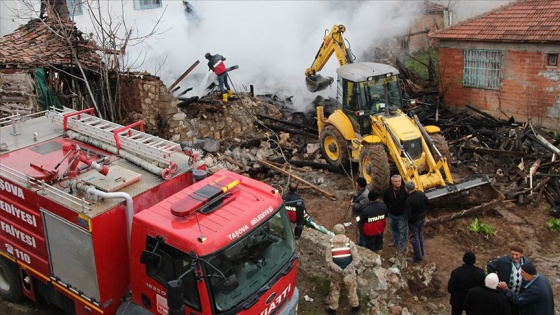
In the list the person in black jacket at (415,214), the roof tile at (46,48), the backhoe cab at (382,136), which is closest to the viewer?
the person in black jacket at (415,214)

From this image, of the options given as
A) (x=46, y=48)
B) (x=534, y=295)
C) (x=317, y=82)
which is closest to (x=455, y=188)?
(x=534, y=295)

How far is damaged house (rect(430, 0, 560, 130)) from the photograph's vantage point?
14.5m

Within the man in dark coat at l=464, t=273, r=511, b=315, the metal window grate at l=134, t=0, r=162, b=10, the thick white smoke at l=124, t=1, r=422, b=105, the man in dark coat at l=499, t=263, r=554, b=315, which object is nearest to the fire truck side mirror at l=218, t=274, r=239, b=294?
the man in dark coat at l=464, t=273, r=511, b=315

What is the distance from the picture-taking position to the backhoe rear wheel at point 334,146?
39.4 ft

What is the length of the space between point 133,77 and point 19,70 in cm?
247

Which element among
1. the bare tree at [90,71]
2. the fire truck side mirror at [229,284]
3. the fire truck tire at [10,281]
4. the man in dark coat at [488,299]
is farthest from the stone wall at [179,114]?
the man in dark coat at [488,299]

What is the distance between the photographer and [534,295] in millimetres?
5699

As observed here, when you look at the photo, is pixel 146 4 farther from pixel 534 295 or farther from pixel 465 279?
pixel 534 295

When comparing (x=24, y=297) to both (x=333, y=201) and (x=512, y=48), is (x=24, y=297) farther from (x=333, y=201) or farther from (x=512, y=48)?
(x=512, y=48)

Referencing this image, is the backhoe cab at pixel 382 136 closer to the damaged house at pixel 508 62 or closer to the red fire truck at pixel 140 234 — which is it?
the red fire truck at pixel 140 234

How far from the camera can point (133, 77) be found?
495 inches

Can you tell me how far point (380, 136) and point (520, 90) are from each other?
22.4ft

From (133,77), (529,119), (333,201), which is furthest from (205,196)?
(529,119)

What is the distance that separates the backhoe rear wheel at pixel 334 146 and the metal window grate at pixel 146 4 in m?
10.1
